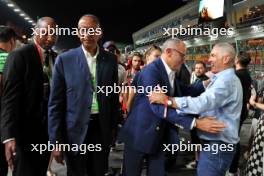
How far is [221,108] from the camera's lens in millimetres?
2939

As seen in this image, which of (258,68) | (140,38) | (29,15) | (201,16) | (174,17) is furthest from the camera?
(140,38)

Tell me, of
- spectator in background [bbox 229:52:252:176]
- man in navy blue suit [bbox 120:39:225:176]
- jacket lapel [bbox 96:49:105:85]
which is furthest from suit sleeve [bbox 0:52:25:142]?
spectator in background [bbox 229:52:252:176]

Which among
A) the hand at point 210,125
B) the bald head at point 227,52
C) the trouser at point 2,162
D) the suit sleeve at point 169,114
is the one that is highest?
the bald head at point 227,52

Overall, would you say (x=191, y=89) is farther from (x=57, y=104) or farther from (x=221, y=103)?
(x=57, y=104)

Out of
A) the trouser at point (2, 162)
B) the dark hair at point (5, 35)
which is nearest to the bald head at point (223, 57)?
the trouser at point (2, 162)

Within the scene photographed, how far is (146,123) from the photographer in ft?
9.98

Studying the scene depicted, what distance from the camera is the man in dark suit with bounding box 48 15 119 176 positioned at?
2.91m

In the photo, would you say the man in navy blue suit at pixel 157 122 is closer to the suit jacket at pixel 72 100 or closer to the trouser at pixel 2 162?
Result: the suit jacket at pixel 72 100

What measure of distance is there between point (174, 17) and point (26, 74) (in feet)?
43.7

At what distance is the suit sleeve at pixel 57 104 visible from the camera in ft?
9.38

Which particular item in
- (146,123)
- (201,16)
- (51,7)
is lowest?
(146,123)

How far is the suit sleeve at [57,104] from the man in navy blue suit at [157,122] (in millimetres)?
627

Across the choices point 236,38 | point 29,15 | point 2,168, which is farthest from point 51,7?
point 2,168

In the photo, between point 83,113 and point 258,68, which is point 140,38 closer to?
point 258,68
